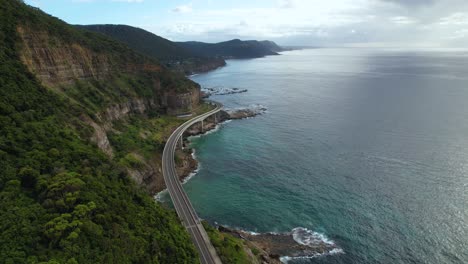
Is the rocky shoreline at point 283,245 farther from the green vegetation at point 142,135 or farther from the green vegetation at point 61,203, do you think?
the green vegetation at point 142,135

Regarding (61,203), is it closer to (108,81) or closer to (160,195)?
A: (160,195)

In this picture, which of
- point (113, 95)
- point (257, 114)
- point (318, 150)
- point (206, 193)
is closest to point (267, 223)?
point (206, 193)

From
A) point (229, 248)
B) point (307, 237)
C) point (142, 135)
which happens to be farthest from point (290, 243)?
point (142, 135)

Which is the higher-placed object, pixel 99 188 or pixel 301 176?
pixel 99 188

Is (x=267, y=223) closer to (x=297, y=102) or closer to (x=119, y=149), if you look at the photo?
(x=119, y=149)

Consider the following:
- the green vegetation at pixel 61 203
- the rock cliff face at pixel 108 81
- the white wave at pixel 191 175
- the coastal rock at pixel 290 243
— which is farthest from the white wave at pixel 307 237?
the rock cliff face at pixel 108 81

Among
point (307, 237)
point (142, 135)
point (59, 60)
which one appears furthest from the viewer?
point (142, 135)
